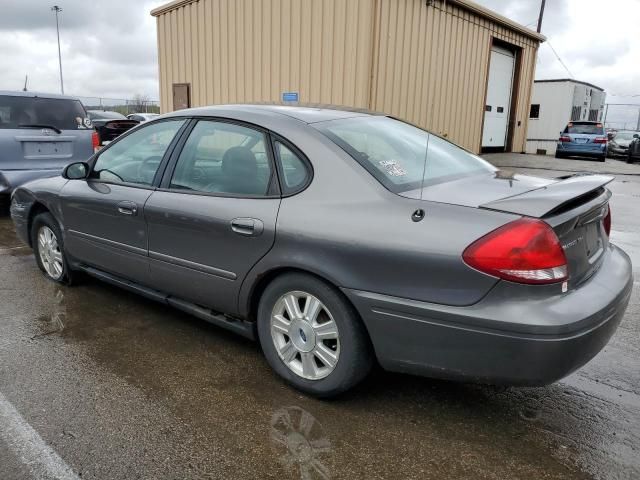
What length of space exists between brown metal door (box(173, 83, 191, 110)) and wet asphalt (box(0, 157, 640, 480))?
34.5 feet

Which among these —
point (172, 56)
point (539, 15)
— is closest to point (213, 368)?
point (172, 56)

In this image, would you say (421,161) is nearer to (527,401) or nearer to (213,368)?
(527,401)

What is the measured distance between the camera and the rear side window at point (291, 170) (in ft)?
8.70

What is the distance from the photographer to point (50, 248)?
4352 mm

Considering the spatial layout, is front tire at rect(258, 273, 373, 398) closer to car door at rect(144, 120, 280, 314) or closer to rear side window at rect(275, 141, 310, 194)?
car door at rect(144, 120, 280, 314)

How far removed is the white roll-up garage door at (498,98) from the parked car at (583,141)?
2980 mm

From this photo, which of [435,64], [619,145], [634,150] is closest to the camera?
[435,64]

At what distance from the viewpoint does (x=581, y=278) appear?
2.29 metres

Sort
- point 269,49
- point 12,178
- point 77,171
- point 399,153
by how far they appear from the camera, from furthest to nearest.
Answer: point 269,49, point 12,178, point 77,171, point 399,153

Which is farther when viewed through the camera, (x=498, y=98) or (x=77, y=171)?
(x=498, y=98)

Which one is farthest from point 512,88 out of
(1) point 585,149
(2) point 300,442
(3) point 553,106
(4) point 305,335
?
(2) point 300,442

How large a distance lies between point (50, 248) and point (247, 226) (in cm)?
246

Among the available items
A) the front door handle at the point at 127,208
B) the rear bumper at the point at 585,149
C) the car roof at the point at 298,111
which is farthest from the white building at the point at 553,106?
the front door handle at the point at 127,208

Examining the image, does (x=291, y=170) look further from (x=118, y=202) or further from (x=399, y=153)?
(x=118, y=202)
